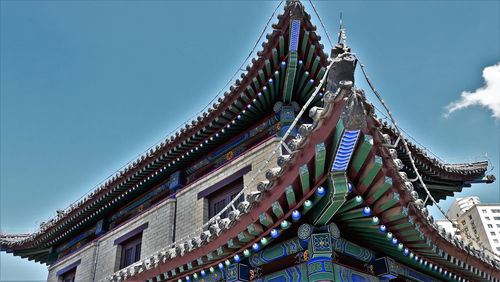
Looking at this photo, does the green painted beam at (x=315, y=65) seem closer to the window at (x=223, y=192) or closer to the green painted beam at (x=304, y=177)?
the window at (x=223, y=192)

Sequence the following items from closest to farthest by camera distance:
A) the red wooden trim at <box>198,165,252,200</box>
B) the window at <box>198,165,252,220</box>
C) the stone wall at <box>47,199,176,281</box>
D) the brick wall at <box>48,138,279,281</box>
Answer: the brick wall at <box>48,138,279,281</box> → the red wooden trim at <box>198,165,252,200</box> → the window at <box>198,165,252,220</box> → the stone wall at <box>47,199,176,281</box>

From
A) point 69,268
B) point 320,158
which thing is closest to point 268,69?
point 320,158

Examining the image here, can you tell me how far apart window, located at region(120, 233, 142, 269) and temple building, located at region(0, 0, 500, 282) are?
0.06m

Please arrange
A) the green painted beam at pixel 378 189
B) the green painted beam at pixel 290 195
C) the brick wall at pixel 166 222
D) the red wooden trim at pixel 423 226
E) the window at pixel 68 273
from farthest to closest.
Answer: the window at pixel 68 273, the brick wall at pixel 166 222, the green painted beam at pixel 290 195, the green painted beam at pixel 378 189, the red wooden trim at pixel 423 226

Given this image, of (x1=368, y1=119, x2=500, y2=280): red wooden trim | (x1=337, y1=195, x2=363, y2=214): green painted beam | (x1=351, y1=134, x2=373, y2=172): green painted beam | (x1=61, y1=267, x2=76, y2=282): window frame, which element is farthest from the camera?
(x1=61, y1=267, x2=76, y2=282): window frame

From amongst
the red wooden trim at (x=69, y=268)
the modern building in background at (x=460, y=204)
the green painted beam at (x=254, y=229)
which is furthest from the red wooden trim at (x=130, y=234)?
the modern building in background at (x=460, y=204)

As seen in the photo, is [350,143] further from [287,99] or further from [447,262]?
[287,99]

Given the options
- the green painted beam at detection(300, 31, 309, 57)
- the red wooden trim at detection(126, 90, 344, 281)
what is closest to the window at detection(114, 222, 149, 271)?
the red wooden trim at detection(126, 90, 344, 281)

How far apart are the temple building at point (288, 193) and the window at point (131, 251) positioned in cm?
6

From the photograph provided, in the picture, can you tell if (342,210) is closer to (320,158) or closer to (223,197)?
(320,158)

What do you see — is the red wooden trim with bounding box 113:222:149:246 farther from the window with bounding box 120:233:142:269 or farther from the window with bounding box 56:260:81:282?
the window with bounding box 56:260:81:282

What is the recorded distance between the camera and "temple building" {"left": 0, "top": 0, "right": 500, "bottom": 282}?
5.46m

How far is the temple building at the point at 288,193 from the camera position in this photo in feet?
17.9

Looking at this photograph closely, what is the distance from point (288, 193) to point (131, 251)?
9.97 m
